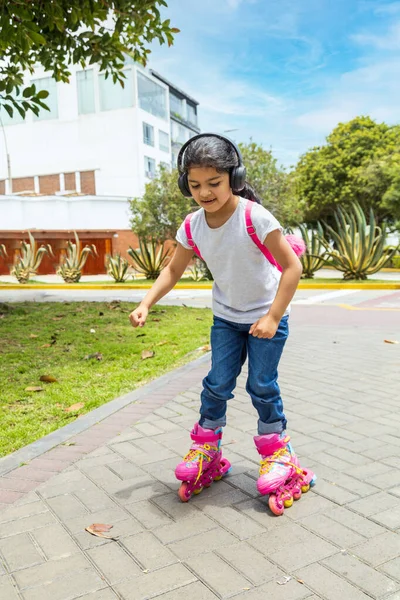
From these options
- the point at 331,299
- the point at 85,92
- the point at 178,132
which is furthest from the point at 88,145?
the point at 331,299

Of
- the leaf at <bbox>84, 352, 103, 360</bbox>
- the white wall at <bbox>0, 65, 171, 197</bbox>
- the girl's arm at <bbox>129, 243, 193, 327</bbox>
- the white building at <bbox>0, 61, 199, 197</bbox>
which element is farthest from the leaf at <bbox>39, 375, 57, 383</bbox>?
the white building at <bbox>0, 61, 199, 197</bbox>

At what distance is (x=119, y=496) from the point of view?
107 inches

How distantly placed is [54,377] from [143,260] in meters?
16.7

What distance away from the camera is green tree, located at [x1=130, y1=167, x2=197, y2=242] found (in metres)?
25.1

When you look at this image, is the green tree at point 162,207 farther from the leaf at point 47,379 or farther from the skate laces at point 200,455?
the skate laces at point 200,455

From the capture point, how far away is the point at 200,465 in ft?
8.93

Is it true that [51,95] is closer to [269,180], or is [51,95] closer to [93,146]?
[93,146]

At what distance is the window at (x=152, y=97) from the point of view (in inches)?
1704

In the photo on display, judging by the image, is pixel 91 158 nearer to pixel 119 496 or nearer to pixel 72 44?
pixel 72 44

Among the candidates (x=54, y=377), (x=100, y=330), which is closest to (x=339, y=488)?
(x=54, y=377)

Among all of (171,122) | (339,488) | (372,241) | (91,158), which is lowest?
(339,488)

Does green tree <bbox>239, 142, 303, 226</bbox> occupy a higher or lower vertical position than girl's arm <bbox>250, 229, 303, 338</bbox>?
higher

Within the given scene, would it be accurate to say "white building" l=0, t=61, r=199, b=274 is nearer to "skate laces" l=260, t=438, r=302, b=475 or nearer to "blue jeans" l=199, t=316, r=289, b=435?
"blue jeans" l=199, t=316, r=289, b=435

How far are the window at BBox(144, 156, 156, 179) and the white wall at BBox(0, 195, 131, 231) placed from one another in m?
6.31
